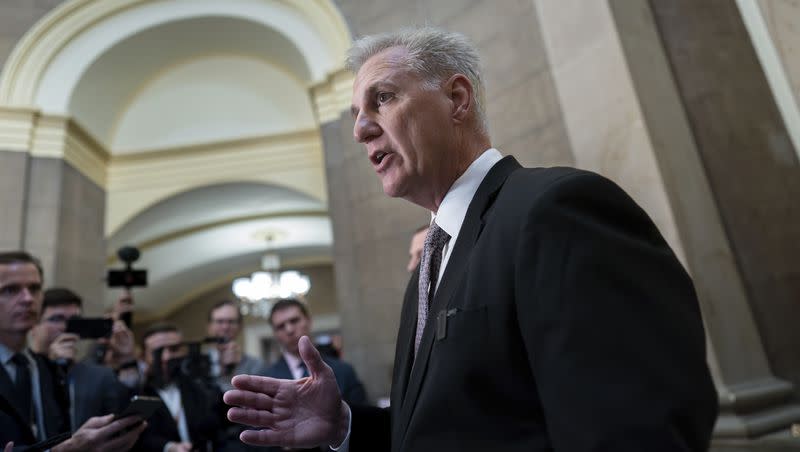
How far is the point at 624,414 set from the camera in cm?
69

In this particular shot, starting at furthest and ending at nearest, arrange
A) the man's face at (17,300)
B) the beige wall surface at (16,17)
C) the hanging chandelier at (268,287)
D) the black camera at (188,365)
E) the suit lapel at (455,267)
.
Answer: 1. the hanging chandelier at (268,287)
2. the beige wall surface at (16,17)
3. the black camera at (188,365)
4. the man's face at (17,300)
5. the suit lapel at (455,267)

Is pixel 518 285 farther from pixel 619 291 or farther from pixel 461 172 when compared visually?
pixel 461 172

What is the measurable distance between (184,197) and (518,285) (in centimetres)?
759

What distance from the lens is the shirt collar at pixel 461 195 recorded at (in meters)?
1.16

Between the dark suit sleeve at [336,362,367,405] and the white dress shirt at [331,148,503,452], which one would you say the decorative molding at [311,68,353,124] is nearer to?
the dark suit sleeve at [336,362,367,405]

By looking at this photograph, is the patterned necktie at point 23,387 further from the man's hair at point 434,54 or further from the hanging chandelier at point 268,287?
the hanging chandelier at point 268,287

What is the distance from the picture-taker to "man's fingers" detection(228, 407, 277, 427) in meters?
1.13

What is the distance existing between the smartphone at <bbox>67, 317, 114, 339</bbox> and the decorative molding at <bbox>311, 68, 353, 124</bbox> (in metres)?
2.80

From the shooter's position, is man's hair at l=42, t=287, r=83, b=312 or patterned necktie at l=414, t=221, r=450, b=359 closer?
patterned necktie at l=414, t=221, r=450, b=359

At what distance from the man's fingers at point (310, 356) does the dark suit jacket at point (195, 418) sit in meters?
1.87

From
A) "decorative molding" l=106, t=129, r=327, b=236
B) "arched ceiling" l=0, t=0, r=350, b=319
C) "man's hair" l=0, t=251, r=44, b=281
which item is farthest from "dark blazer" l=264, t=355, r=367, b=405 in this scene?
"decorative molding" l=106, t=129, r=327, b=236

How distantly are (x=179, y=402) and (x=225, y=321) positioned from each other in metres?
0.92

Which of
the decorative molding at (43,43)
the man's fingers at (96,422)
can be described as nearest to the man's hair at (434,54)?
the man's fingers at (96,422)

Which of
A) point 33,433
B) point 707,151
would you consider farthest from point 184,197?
point 707,151
